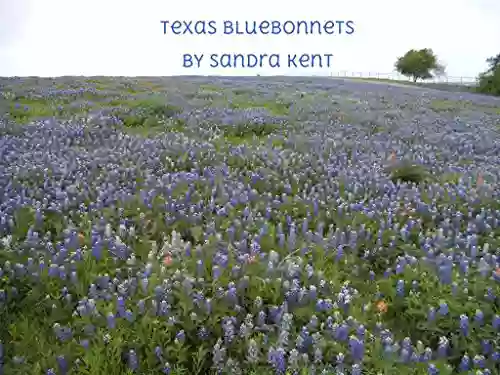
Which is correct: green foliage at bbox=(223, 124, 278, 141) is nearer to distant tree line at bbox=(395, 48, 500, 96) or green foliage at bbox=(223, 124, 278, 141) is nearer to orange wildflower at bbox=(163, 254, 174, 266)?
orange wildflower at bbox=(163, 254, 174, 266)

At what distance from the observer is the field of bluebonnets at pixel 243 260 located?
329 centimetres

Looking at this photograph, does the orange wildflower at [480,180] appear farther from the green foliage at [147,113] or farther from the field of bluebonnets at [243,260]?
the green foliage at [147,113]

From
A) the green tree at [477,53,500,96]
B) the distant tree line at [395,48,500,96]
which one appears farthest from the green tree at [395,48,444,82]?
the green tree at [477,53,500,96]

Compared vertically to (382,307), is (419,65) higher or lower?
higher

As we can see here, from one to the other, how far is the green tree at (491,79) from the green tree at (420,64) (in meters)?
29.5

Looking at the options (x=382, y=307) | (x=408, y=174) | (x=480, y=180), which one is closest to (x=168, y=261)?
(x=382, y=307)

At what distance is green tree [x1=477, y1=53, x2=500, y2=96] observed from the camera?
1358 inches

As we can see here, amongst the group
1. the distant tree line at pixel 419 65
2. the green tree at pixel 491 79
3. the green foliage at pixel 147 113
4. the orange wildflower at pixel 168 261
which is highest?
the distant tree line at pixel 419 65

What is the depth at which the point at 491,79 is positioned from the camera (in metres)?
35.2

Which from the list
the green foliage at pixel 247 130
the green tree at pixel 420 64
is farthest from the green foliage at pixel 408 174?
the green tree at pixel 420 64

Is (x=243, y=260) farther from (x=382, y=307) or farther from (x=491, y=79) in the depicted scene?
(x=491, y=79)

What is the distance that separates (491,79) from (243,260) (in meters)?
35.9

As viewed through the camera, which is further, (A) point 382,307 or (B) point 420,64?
(B) point 420,64

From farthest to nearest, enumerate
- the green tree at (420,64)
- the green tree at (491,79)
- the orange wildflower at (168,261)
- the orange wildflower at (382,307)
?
the green tree at (420,64), the green tree at (491,79), the orange wildflower at (168,261), the orange wildflower at (382,307)
